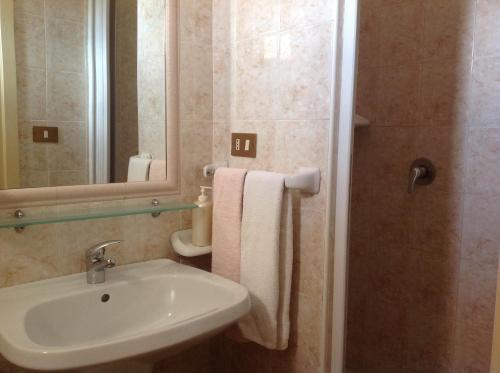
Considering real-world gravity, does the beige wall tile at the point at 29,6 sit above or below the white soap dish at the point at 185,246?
above

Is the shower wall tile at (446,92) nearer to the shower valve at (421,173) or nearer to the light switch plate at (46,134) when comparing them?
the shower valve at (421,173)

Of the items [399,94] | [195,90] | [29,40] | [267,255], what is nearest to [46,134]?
[29,40]

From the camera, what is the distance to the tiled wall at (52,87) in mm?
1170

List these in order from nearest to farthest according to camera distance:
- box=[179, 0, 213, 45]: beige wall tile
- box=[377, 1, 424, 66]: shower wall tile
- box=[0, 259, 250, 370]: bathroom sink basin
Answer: box=[0, 259, 250, 370]: bathroom sink basin, box=[179, 0, 213, 45]: beige wall tile, box=[377, 1, 424, 66]: shower wall tile

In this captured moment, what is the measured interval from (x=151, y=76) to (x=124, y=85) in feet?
0.33

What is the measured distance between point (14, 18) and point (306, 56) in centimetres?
83

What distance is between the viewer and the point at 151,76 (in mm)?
1419

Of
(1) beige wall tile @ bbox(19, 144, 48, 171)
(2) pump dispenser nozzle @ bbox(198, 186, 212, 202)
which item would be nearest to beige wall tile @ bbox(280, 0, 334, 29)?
(2) pump dispenser nozzle @ bbox(198, 186, 212, 202)

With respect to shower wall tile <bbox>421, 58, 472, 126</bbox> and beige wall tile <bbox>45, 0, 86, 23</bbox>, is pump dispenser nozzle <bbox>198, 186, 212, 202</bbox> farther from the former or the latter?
shower wall tile <bbox>421, 58, 472, 126</bbox>

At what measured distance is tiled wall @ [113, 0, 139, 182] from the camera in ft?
4.39

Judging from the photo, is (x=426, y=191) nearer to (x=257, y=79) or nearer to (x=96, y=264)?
(x=257, y=79)

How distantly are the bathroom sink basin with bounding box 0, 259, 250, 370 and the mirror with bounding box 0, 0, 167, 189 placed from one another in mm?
308

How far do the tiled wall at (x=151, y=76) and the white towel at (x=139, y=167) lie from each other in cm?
2

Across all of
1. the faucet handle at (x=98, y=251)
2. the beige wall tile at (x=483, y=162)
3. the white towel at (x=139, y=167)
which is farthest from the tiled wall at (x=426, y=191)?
the faucet handle at (x=98, y=251)
